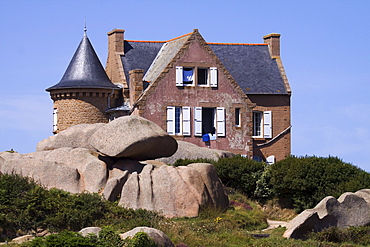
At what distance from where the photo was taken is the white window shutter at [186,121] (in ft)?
138

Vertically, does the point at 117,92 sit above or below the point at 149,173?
above

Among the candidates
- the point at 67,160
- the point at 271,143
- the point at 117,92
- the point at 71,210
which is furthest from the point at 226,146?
the point at 71,210

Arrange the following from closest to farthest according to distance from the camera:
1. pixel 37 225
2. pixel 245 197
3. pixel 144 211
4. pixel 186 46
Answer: pixel 37 225 < pixel 144 211 < pixel 245 197 < pixel 186 46

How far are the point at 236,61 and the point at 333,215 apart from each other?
2522 cm

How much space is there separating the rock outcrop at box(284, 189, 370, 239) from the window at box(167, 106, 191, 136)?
17.2 metres

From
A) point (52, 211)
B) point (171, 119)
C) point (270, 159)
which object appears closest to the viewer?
point (52, 211)

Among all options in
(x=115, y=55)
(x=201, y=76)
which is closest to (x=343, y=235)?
(x=201, y=76)

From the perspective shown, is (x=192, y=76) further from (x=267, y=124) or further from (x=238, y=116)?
(x=267, y=124)

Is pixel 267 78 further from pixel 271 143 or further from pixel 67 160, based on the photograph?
pixel 67 160

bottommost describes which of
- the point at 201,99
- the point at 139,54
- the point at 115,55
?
the point at 201,99

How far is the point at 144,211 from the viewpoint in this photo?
23.7m

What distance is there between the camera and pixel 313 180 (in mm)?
28609

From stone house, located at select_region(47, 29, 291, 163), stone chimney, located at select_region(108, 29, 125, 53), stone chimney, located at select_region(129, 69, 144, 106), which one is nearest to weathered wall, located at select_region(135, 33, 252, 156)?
stone house, located at select_region(47, 29, 291, 163)

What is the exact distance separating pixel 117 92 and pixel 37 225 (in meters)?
22.9
